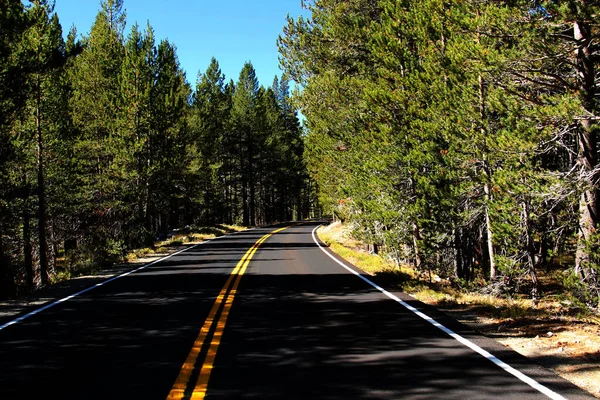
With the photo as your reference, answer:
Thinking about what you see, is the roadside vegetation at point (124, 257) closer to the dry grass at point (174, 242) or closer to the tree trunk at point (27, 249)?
the dry grass at point (174, 242)

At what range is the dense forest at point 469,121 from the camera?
916cm

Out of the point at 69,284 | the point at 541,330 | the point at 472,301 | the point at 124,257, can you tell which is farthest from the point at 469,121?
the point at 124,257

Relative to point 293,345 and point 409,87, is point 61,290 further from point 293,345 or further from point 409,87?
point 409,87

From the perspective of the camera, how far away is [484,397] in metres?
4.43

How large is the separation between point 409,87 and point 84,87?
2206 centimetres

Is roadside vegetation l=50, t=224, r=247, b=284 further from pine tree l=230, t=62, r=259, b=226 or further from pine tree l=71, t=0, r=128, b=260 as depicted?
pine tree l=230, t=62, r=259, b=226

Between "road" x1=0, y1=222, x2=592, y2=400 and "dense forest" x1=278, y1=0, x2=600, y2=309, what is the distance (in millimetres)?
3619

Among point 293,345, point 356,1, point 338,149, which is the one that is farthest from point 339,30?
point 293,345

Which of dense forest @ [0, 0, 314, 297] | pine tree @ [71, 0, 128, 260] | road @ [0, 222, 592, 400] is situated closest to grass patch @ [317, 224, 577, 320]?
road @ [0, 222, 592, 400]

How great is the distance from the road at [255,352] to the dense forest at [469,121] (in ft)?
11.9

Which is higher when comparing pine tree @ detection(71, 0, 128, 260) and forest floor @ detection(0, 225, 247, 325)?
pine tree @ detection(71, 0, 128, 260)

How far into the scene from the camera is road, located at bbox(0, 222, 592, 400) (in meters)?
4.70

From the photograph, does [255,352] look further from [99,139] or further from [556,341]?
[99,139]

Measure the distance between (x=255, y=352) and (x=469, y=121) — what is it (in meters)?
9.25
